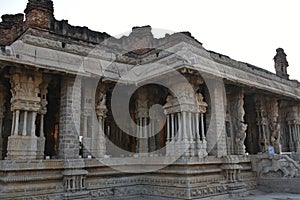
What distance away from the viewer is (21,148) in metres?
8.95

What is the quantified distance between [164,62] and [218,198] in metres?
5.43

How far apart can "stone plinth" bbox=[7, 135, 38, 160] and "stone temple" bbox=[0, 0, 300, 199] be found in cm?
3

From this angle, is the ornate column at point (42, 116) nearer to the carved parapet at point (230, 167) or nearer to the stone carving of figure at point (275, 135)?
the carved parapet at point (230, 167)

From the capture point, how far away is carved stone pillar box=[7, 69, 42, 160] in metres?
8.92

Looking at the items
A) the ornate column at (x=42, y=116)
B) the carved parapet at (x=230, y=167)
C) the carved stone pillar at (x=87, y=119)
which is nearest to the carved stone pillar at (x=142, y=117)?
the carved stone pillar at (x=87, y=119)

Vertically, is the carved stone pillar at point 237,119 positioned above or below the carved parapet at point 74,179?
above

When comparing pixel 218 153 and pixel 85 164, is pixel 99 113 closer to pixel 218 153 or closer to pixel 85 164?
pixel 85 164

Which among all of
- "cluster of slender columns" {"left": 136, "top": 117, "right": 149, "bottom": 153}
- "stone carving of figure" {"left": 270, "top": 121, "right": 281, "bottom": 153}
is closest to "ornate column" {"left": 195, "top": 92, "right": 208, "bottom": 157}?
"cluster of slender columns" {"left": 136, "top": 117, "right": 149, "bottom": 153}

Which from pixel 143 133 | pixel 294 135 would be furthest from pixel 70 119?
pixel 294 135

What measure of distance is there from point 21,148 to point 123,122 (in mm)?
6198

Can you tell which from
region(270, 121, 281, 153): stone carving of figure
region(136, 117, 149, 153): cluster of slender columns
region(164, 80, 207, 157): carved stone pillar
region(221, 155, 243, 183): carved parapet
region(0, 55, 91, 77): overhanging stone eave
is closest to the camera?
region(0, 55, 91, 77): overhanging stone eave

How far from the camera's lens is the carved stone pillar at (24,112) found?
892 centimetres

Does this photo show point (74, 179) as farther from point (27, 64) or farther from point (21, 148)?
point (27, 64)

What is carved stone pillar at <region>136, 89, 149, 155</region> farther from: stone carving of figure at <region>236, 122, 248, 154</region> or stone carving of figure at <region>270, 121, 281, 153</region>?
stone carving of figure at <region>270, 121, 281, 153</region>
